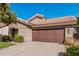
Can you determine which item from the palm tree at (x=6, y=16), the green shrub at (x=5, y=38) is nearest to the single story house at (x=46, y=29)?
the green shrub at (x=5, y=38)

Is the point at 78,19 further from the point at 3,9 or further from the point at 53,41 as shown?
the point at 3,9

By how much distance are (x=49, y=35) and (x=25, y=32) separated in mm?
2370

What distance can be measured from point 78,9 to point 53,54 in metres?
4.59

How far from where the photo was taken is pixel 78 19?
16.5 m

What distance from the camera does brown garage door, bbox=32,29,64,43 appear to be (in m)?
18.5

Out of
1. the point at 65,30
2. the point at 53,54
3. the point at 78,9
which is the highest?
the point at 78,9

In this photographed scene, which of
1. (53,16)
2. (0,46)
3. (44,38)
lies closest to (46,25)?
(44,38)

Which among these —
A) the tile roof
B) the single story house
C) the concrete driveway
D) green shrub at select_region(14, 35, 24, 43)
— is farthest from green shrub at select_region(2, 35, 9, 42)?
the tile roof

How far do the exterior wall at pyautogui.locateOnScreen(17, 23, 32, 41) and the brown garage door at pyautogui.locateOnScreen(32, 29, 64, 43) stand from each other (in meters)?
0.57

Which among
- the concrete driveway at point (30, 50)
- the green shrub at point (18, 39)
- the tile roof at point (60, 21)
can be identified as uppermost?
the tile roof at point (60, 21)

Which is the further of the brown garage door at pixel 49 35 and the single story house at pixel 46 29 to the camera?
the brown garage door at pixel 49 35

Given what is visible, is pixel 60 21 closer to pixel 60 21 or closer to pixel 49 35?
pixel 60 21

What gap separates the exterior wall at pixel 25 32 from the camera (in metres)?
17.1

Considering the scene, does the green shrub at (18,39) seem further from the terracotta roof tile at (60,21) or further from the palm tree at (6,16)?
the terracotta roof tile at (60,21)
